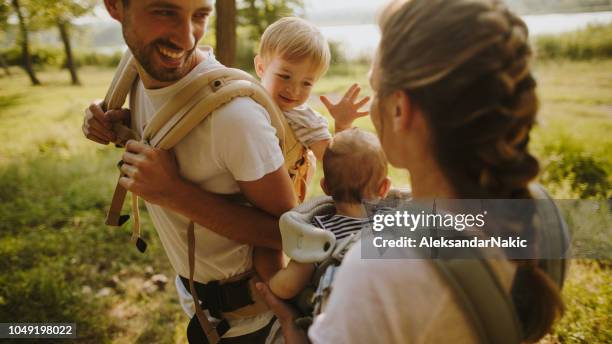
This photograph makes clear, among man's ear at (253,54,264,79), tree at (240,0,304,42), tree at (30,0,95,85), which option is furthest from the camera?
tree at (240,0,304,42)

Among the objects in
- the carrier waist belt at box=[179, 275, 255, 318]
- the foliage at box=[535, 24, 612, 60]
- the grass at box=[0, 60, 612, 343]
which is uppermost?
the carrier waist belt at box=[179, 275, 255, 318]

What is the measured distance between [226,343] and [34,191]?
625cm

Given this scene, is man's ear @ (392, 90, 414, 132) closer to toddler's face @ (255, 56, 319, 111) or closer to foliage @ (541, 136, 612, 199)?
toddler's face @ (255, 56, 319, 111)

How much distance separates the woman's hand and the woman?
530 mm

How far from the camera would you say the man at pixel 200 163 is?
1.53 metres

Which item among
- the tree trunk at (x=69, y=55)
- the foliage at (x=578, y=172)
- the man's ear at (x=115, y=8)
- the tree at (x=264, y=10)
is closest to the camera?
the man's ear at (x=115, y=8)

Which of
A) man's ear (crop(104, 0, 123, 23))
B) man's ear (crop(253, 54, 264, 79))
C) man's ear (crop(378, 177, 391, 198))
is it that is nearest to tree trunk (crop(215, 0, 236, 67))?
man's ear (crop(253, 54, 264, 79))

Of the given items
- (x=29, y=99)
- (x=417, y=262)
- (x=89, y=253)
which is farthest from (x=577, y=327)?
(x=29, y=99)

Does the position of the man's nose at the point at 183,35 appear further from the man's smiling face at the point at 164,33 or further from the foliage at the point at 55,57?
the foliage at the point at 55,57

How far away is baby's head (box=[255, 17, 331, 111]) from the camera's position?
2.19 meters

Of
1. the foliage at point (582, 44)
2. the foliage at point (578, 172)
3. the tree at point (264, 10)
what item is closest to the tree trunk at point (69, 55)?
the tree at point (264, 10)

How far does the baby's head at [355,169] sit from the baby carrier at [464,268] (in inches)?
2.9

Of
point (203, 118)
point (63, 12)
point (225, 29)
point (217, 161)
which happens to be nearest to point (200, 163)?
point (217, 161)

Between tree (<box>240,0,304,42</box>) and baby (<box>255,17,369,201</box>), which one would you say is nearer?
baby (<box>255,17,369,201</box>)
